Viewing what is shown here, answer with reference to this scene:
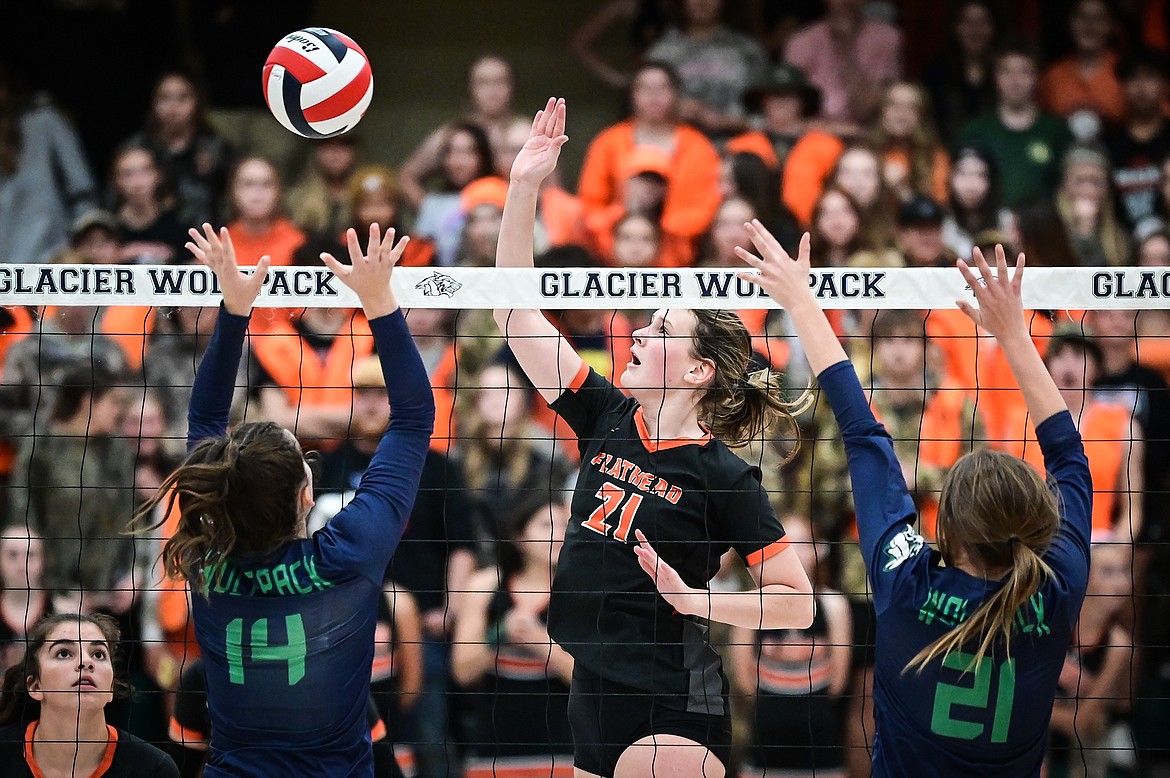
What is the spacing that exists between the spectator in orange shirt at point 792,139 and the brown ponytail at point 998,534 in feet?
14.8

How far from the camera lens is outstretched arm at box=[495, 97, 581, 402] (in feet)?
14.1

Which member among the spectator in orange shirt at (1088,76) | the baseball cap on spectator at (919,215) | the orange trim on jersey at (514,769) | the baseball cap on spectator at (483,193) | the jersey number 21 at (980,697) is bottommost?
the orange trim on jersey at (514,769)

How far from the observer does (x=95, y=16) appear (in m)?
8.82

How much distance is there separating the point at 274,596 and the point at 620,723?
1.28 m

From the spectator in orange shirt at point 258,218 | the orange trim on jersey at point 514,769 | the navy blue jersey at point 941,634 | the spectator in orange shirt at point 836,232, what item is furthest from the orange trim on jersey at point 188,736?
the spectator in orange shirt at point 836,232

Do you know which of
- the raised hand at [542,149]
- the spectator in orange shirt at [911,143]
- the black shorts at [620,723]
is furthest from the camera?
the spectator in orange shirt at [911,143]

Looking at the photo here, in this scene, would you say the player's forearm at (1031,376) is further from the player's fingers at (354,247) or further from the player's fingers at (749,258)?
the player's fingers at (354,247)

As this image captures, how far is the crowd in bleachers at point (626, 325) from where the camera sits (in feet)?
19.7

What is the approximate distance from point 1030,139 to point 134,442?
5300mm

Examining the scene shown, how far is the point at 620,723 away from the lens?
4145mm

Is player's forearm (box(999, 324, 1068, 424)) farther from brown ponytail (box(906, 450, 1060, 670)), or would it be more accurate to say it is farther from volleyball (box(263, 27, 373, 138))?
volleyball (box(263, 27, 373, 138))

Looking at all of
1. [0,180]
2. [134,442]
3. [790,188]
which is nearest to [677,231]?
[790,188]

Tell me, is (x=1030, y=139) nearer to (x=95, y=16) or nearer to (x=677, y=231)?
(x=677, y=231)

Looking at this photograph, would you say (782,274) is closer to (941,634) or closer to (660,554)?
(941,634)
